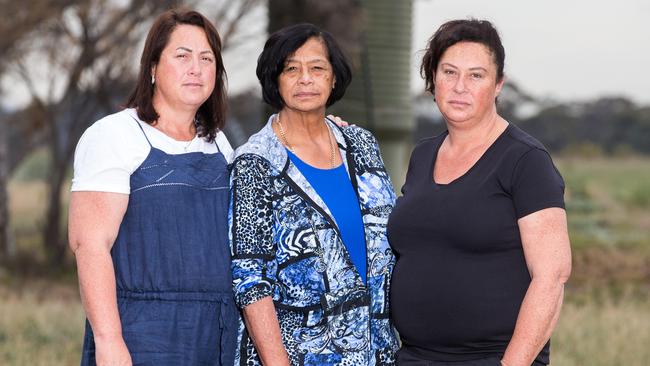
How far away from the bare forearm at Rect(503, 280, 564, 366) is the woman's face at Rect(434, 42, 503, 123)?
65 cm

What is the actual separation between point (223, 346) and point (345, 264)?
531mm

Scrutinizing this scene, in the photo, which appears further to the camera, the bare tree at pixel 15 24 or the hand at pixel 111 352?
the bare tree at pixel 15 24

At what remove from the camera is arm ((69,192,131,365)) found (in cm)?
321

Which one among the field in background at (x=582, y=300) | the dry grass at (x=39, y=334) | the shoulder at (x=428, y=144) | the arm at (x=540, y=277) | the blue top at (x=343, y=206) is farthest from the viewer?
the field in background at (x=582, y=300)

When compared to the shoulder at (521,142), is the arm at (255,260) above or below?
below

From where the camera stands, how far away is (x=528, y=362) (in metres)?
3.21

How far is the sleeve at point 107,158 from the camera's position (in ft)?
10.6

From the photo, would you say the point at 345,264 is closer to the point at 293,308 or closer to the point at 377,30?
the point at 293,308

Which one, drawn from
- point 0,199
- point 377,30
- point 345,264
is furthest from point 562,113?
point 345,264

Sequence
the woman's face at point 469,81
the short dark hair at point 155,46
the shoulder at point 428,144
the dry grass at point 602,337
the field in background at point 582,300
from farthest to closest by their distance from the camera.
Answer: the field in background at point 582,300
the dry grass at point 602,337
the shoulder at point 428,144
the short dark hair at point 155,46
the woman's face at point 469,81

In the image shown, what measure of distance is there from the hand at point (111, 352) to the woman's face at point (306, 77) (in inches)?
43.7

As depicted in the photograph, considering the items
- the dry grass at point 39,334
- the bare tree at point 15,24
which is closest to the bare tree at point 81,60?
the bare tree at point 15,24

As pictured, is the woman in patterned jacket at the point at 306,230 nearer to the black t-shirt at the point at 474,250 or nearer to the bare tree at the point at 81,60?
the black t-shirt at the point at 474,250

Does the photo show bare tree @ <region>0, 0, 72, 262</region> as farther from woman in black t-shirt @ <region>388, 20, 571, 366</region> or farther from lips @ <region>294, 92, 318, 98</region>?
woman in black t-shirt @ <region>388, 20, 571, 366</region>
